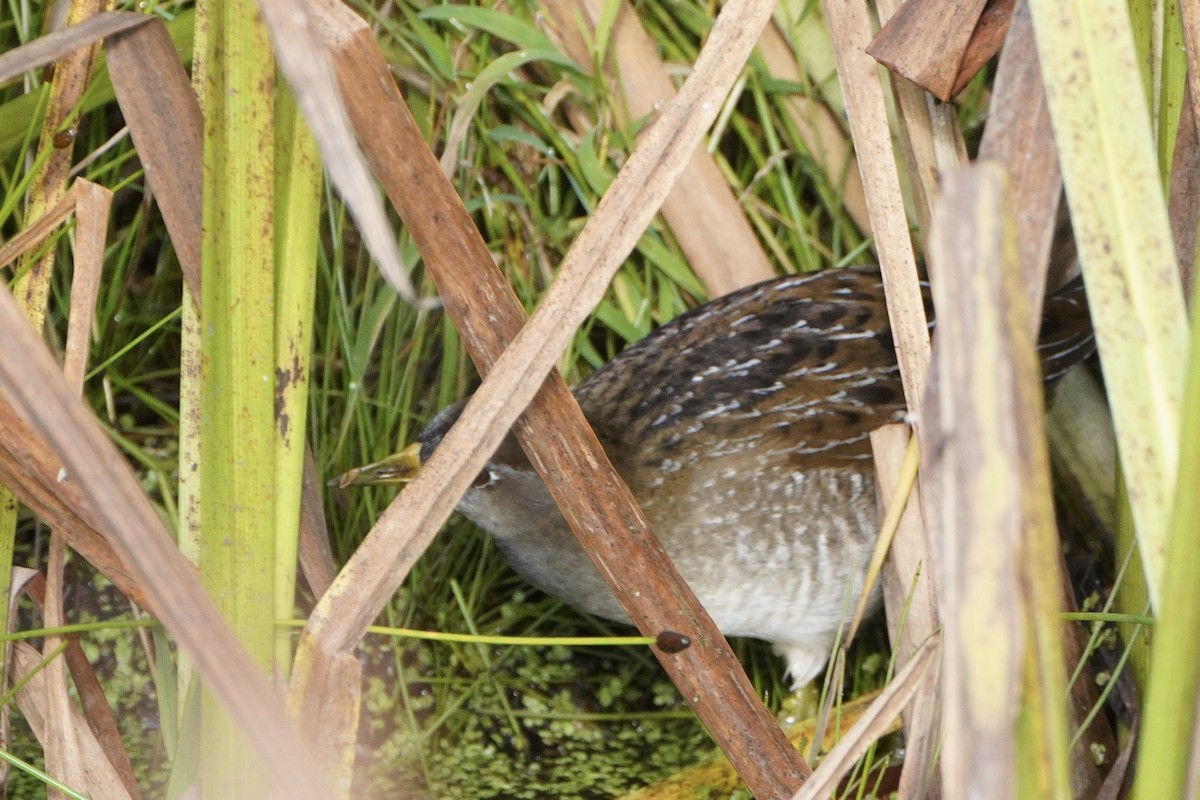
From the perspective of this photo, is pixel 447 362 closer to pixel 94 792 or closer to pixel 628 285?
pixel 628 285

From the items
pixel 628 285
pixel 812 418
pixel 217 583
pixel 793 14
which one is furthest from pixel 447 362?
pixel 217 583

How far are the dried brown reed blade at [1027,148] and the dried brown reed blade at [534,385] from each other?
1.25ft

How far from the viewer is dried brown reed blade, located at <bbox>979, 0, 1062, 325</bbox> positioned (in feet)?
2.64

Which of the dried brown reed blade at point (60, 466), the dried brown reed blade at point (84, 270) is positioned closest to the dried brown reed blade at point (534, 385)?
the dried brown reed blade at point (60, 466)

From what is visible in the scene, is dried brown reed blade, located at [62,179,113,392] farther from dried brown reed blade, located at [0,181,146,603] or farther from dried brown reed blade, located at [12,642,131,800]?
dried brown reed blade, located at [12,642,131,800]

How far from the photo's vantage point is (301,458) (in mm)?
1191

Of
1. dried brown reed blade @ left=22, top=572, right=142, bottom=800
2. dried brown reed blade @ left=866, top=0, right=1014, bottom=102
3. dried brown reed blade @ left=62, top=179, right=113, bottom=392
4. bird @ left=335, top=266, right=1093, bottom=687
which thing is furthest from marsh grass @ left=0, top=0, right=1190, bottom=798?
dried brown reed blade @ left=866, top=0, right=1014, bottom=102

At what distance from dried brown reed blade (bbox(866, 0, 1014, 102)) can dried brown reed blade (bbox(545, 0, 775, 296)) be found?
989 millimetres

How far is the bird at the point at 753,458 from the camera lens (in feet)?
6.12

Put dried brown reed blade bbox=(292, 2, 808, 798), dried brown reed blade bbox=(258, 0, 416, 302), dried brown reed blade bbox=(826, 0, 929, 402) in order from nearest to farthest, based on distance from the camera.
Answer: dried brown reed blade bbox=(258, 0, 416, 302) < dried brown reed blade bbox=(292, 2, 808, 798) < dried brown reed blade bbox=(826, 0, 929, 402)

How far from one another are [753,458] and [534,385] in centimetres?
80

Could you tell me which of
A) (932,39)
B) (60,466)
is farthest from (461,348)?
(932,39)

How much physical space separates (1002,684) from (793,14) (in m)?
1.76

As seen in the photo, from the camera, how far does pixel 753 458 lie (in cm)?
188
